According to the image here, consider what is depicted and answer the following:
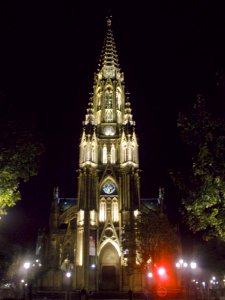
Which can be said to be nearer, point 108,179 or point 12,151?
point 12,151

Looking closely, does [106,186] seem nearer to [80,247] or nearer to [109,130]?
[80,247]

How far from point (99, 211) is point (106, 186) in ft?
16.0

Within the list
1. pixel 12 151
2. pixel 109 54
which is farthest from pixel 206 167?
pixel 109 54

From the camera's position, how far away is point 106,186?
6319 cm

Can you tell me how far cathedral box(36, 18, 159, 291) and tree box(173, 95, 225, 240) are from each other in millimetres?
34949

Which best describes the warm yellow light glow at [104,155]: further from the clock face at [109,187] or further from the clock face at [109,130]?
the clock face at [109,187]

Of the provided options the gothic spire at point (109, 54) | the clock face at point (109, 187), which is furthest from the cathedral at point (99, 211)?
the gothic spire at point (109, 54)

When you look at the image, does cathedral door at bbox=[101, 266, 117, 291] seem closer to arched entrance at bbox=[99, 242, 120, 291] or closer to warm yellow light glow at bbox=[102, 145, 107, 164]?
arched entrance at bbox=[99, 242, 120, 291]

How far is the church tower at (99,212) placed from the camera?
5525 centimetres

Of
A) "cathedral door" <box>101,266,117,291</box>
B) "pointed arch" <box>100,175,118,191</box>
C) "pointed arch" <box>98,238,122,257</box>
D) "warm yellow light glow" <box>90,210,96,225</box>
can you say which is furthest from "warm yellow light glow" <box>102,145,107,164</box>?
"cathedral door" <box>101,266,117,291</box>

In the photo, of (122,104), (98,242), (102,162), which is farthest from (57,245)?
(122,104)

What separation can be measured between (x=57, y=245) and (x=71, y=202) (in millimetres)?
11158

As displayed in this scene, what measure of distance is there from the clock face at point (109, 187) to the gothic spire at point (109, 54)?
2983 cm

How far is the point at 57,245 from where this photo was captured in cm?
6094
